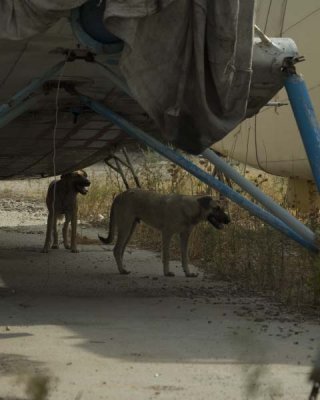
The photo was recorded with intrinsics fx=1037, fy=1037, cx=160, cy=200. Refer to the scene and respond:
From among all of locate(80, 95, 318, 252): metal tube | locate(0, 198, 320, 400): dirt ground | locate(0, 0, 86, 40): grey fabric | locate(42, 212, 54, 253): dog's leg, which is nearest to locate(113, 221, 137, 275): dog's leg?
locate(0, 198, 320, 400): dirt ground

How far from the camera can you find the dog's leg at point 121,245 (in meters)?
10.9

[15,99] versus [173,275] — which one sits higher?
[15,99]

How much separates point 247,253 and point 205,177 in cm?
223

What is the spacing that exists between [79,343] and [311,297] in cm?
247

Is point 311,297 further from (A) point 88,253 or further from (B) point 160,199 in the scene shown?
(A) point 88,253

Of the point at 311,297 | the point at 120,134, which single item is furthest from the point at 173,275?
the point at 311,297

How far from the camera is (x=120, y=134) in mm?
10688

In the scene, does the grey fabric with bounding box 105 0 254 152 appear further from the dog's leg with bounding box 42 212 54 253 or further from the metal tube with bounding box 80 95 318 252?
the dog's leg with bounding box 42 212 54 253

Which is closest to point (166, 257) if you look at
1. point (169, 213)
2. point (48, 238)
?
point (169, 213)

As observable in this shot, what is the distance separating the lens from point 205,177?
8438 millimetres

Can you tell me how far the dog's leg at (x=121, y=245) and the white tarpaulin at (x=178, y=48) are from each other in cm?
397

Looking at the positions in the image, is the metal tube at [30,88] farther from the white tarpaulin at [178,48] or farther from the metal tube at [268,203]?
the metal tube at [268,203]

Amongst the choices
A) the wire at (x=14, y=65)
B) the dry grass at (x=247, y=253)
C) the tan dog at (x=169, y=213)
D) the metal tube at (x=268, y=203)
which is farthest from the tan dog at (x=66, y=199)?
the wire at (x=14, y=65)

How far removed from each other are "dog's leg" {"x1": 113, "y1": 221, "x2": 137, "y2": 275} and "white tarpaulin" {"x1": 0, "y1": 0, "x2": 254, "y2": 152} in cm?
397
